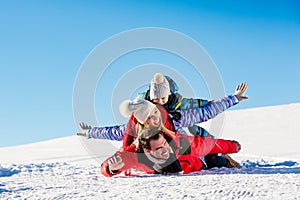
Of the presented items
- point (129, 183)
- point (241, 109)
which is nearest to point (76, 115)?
point (129, 183)

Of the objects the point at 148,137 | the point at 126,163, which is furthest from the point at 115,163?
the point at 148,137

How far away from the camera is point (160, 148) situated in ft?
10.1

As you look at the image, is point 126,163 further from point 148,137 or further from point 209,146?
point 209,146

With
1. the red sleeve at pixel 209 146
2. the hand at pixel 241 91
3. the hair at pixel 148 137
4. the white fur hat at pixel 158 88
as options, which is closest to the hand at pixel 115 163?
the hair at pixel 148 137

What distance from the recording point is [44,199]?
2.30 m

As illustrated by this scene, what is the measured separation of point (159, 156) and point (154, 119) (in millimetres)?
263

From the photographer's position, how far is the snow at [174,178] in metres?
2.28

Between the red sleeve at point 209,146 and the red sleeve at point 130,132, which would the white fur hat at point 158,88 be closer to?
the red sleeve at point 130,132

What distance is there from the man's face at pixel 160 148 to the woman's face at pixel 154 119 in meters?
0.10

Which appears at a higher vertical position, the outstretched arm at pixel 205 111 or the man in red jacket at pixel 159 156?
the outstretched arm at pixel 205 111

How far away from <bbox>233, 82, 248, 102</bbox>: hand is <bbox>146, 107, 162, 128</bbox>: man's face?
2.53 ft

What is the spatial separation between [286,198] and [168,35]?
333 cm

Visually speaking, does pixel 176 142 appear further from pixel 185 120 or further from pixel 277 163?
pixel 277 163

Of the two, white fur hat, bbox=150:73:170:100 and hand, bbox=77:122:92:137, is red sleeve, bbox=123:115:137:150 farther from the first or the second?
hand, bbox=77:122:92:137
